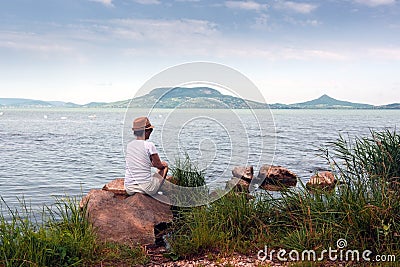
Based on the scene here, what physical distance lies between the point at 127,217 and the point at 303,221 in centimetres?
289

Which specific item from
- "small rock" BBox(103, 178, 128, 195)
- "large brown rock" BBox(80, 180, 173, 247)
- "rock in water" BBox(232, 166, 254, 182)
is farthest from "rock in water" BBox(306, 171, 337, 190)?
"small rock" BBox(103, 178, 128, 195)

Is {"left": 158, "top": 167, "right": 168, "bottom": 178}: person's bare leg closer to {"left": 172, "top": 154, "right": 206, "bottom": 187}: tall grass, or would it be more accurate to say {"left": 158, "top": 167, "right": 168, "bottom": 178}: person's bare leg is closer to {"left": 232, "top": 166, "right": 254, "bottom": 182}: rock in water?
{"left": 172, "top": 154, "right": 206, "bottom": 187}: tall grass

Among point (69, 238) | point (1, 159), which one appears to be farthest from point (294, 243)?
point (1, 159)

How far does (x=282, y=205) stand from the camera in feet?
21.6

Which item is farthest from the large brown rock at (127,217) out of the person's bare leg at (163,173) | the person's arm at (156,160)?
the person's arm at (156,160)

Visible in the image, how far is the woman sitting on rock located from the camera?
26.3 ft

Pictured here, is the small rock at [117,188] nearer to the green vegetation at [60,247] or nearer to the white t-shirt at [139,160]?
the white t-shirt at [139,160]

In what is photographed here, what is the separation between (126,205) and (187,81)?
2406 millimetres

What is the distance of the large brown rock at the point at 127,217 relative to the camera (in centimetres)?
664

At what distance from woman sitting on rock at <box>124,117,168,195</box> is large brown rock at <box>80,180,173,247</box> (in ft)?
0.97

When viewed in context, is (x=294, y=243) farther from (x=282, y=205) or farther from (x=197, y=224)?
(x=197, y=224)

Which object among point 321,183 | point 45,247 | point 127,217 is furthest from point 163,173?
point 45,247

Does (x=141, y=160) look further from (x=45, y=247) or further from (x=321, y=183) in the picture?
(x=321, y=183)

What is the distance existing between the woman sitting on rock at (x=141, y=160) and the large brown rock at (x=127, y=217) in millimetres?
297
